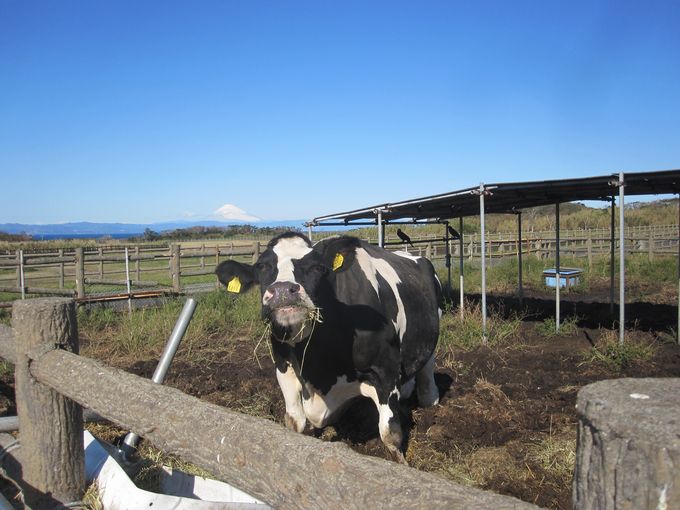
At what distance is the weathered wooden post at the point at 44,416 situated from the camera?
2.50m

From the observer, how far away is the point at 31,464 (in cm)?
254

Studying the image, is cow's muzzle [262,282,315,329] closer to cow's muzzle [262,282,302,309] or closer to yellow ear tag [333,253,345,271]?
cow's muzzle [262,282,302,309]

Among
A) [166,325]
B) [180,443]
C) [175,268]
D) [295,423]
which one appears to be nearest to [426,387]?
[295,423]

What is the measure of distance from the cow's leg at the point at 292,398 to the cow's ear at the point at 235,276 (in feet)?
2.27

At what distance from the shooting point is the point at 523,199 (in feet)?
30.5

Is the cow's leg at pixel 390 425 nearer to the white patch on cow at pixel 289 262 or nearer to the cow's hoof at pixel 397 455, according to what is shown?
the cow's hoof at pixel 397 455

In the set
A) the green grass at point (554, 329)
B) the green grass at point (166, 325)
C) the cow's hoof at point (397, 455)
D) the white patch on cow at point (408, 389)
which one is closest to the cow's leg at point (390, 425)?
the cow's hoof at point (397, 455)

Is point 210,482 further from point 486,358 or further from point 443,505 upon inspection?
point 486,358

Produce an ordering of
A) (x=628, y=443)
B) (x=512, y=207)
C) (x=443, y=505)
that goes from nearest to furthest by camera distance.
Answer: (x=628, y=443) → (x=443, y=505) → (x=512, y=207)

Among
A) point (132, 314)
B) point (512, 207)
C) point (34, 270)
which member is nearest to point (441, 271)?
point (512, 207)

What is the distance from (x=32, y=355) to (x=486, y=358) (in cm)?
558

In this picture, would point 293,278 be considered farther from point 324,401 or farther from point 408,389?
point 408,389

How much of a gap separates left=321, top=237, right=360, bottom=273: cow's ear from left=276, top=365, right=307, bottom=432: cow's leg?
0.84 metres

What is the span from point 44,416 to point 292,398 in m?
1.88
